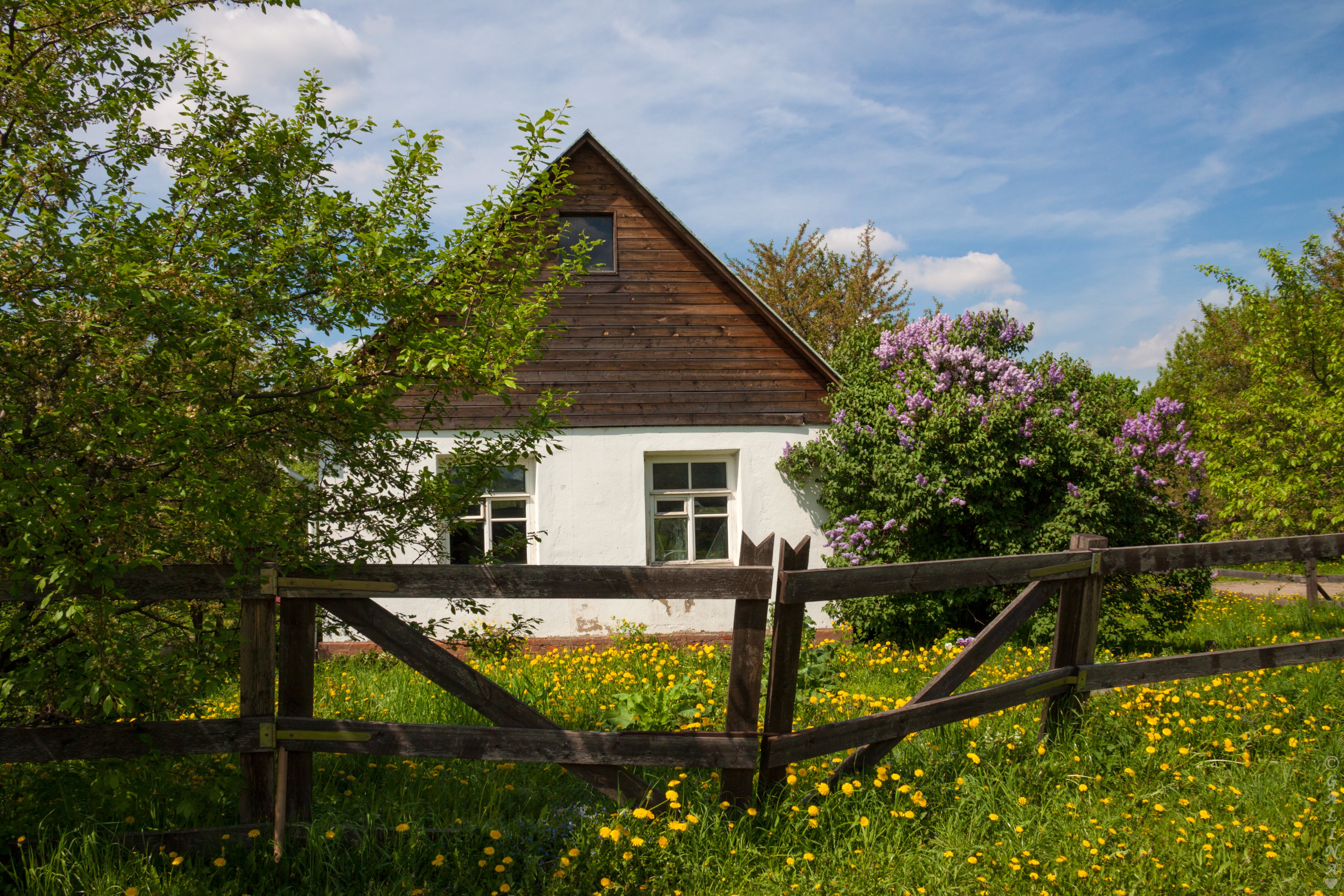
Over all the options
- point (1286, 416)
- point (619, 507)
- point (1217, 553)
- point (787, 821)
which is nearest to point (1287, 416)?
point (1286, 416)

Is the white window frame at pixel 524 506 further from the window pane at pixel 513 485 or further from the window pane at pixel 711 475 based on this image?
the window pane at pixel 711 475

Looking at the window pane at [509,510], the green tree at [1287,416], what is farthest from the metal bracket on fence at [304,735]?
the green tree at [1287,416]

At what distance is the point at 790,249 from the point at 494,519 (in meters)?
18.0

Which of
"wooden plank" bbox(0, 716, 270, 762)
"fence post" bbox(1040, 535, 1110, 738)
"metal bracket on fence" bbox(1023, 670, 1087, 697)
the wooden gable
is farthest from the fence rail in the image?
the wooden gable

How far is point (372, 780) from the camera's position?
4070mm

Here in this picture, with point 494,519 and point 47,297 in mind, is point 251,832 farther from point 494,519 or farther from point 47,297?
point 494,519

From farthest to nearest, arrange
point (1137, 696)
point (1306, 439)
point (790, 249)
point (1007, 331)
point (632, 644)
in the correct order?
point (790, 249) → point (1007, 331) → point (1306, 439) → point (632, 644) → point (1137, 696)

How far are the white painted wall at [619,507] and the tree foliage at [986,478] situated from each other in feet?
2.90

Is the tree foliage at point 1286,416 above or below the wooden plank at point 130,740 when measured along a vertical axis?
above

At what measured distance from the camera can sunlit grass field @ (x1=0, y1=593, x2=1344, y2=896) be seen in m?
3.14

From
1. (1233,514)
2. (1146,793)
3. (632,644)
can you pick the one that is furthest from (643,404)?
(1233,514)

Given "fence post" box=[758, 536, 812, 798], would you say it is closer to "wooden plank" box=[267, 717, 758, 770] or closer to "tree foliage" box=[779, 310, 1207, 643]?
"wooden plank" box=[267, 717, 758, 770]

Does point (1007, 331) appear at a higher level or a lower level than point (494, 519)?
higher

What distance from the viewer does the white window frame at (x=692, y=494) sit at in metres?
9.93
